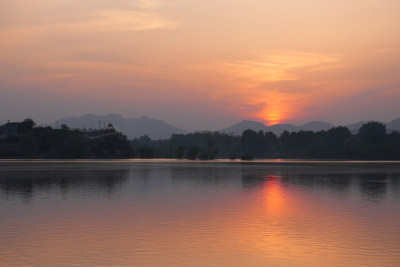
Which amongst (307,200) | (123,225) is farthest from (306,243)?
(307,200)

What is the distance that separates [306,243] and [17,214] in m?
21.4

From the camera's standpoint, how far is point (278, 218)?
124ft

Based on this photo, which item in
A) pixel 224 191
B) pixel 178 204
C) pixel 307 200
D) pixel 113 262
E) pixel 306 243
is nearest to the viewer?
pixel 113 262

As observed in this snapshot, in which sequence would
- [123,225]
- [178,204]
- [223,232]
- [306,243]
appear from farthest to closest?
[178,204] < [123,225] < [223,232] < [306,243]

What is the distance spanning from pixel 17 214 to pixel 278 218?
61.0 ft

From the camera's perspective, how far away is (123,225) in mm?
33625

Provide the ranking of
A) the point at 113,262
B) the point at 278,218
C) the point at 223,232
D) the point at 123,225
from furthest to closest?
the point at 278,218 < the point at 123,225 < the point at 223,232 < the point at 113,262

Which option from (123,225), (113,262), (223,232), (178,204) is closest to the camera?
(113,262)

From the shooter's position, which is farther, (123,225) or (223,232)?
(123,225)

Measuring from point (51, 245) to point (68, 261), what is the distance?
4.03m

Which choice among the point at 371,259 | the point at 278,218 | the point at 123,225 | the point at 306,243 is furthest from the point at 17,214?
the point at 371,259

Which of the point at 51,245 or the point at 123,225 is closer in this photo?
the point at 51,245

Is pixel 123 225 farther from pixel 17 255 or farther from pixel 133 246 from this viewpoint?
pixel 17 255

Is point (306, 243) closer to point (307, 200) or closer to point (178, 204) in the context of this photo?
point (178, 204)
